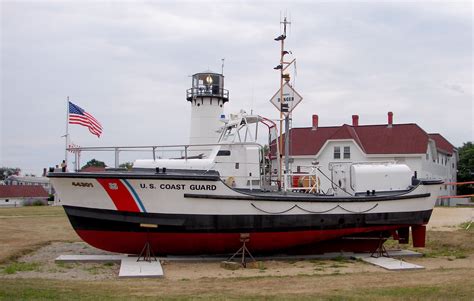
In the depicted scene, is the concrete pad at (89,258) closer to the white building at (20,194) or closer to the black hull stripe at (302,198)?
the black hull stripe at (302,198)

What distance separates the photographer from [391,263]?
1346 cm

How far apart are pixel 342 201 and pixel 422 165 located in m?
26.3

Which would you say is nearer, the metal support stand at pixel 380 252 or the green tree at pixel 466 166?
the metal support stand at pixel 380 252

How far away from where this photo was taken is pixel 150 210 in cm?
1310

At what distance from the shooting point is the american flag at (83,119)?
14.8m

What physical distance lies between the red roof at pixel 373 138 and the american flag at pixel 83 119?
2682 cm

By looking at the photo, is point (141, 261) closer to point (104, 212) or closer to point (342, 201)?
point (104, 212)

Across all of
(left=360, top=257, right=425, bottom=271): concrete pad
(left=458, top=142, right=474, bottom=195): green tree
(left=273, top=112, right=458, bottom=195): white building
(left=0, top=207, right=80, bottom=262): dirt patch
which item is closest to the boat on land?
(left=360, top=257, right=425, bottom=271): concrete pad

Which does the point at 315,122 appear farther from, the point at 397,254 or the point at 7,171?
the point at 7,171

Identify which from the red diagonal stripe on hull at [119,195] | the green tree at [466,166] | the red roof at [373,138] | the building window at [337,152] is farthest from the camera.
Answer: the green tree at [466,166]

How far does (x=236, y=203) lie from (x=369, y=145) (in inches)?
1120

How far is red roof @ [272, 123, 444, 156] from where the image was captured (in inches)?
1540

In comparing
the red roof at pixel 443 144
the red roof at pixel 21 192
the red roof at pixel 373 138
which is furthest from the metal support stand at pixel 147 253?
the red roof at pixel 21 192

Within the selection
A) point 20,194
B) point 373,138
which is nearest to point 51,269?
point 373,138
